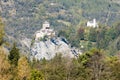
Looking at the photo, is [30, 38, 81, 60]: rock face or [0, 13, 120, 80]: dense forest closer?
[0, 13, 120, 80]: dense forest

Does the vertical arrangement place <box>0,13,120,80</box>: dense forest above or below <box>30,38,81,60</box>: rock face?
above

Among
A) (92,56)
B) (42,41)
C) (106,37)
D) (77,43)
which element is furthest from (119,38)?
(92,56)

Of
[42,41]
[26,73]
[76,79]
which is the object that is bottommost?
[42,41]

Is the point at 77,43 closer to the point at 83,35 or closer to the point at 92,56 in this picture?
the point at 83,35

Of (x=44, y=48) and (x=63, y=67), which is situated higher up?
(x=63, y=67)

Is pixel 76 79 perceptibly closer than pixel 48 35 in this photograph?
Yes

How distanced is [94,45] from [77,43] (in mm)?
7138

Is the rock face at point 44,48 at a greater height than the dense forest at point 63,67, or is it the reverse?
the dense forest at point 63,67

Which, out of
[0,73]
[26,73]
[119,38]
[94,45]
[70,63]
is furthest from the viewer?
[94,45]

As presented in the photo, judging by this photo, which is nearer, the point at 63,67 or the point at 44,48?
the point at 63,67

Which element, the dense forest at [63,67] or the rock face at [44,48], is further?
the rock face at [44,48]

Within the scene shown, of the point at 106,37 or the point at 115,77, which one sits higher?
the point at 115,77

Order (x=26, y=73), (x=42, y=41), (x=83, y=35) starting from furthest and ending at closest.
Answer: (x=42, y=41), (x=83, y=35), (x=26, y=73)

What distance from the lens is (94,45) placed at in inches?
5059
